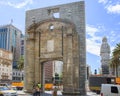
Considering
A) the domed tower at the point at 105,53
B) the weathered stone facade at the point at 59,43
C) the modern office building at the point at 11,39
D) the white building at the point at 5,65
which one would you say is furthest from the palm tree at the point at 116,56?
the modern office building at the point at 11,39

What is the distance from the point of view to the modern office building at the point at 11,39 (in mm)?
157500

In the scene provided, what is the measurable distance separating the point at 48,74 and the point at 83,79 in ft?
421

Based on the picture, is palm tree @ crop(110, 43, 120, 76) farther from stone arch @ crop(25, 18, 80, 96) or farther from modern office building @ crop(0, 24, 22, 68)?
modern office building @ crop(0, 24, 22, 68)

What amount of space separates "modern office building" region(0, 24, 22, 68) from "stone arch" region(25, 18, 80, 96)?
117269mm

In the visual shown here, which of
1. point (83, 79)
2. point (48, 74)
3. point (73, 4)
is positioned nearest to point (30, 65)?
point (83, 79)

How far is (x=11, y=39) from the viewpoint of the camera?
16375cm

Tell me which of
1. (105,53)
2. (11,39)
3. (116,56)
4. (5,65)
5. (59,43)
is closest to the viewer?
(59,43)

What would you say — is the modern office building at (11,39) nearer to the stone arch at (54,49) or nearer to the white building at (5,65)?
the white building at (5,65)

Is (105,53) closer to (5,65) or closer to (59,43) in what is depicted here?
(5,65)

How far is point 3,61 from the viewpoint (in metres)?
105

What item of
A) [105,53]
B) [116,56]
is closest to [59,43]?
[116,56]

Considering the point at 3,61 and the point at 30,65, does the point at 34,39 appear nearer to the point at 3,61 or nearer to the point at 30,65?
the point at 30,65

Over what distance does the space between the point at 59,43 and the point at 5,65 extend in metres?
74.1

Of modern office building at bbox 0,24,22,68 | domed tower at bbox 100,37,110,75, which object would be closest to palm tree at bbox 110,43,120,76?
domed tower at bbox 100,37,110,75
